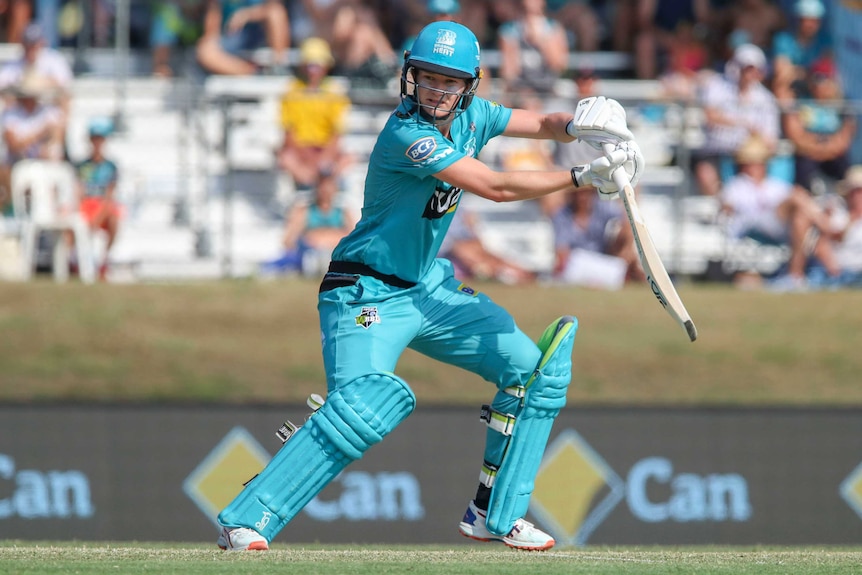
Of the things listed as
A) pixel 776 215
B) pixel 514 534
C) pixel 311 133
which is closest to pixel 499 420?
pixel 514 534

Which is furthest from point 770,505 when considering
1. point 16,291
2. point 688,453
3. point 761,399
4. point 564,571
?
point 16,291

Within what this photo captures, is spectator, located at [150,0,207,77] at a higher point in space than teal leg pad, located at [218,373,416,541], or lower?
higher

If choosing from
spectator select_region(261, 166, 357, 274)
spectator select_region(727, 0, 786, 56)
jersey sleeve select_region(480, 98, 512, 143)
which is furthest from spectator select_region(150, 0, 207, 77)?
jersey sleeve select_region(480, 98, 512, 143)

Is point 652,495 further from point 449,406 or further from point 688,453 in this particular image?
point 449,406

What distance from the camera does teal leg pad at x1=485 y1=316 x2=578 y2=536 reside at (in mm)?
4887

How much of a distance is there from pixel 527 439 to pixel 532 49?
7.02 m

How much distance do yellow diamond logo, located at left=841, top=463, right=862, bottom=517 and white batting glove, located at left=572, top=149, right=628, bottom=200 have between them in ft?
13.0

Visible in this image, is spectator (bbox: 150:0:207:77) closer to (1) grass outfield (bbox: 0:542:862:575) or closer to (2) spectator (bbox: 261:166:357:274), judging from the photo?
(2) spectator (bbox: 261:166:357:274)

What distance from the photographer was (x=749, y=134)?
406 inches

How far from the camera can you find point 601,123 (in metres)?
4.58

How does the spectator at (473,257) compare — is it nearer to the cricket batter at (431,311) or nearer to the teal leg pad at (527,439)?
the cricket batter at (431,311)

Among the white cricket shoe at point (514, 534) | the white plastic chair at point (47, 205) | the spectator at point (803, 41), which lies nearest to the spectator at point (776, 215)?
the spectator at point (803, 41)

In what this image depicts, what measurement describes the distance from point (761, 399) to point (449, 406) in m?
2.75

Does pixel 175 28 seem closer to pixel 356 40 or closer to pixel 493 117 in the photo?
pixel 356 40
